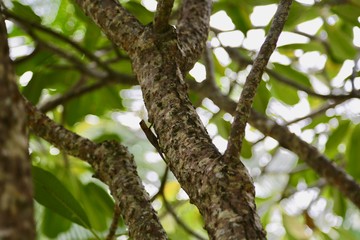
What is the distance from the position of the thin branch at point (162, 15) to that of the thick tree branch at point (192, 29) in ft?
0.14

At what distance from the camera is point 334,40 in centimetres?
146

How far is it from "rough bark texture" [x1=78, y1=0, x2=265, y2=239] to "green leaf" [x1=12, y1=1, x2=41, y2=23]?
0.49 metres

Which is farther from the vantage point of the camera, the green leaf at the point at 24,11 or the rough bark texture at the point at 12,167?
the green leaf at the point at 24,11

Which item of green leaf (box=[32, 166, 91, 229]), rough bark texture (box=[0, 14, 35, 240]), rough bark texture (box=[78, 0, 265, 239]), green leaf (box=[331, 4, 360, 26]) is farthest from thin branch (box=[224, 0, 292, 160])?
green leaf (box=[331, 4, 360, 26])

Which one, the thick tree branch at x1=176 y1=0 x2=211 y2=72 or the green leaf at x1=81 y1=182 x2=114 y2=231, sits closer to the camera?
the thick tree branch at x1=176 y1=0 x2=211 y2=72

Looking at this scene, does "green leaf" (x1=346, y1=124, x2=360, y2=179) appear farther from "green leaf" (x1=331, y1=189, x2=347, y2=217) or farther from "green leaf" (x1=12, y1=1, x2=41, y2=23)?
"green leaf" (x1=12, y1=1, x2=41, y2=23)

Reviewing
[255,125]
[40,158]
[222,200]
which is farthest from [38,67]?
[222,200]

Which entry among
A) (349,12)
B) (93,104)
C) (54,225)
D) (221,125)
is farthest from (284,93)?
(54,225)

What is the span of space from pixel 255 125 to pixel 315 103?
737 mm

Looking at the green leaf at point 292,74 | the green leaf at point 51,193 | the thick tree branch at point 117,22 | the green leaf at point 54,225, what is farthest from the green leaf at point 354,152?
the thick tree branch at point 117,22

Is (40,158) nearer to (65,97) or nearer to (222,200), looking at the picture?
(65,97)

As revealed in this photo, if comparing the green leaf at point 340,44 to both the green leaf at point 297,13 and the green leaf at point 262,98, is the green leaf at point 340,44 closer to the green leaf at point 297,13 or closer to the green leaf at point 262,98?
the green leaf at point 297,13

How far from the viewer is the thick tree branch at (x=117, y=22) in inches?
29.0

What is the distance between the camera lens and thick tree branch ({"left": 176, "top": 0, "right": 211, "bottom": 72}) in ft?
2.59
